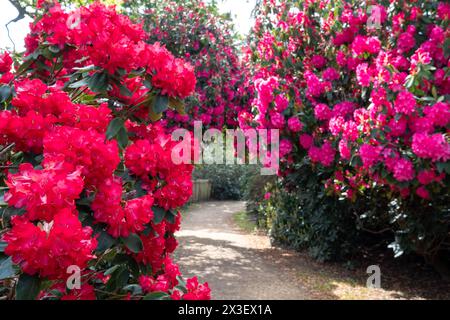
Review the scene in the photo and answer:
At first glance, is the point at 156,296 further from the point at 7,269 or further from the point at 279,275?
the point at 279,275

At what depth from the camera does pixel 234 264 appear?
620 cm

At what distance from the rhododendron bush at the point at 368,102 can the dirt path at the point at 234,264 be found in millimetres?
1253

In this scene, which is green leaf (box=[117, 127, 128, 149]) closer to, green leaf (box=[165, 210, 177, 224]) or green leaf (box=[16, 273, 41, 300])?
green leaf (box=[165, 210, 177, 224])

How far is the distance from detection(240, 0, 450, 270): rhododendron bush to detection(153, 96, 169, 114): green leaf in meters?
2.69

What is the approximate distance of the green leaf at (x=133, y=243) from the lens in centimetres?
161

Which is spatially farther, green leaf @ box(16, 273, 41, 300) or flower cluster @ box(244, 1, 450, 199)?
flower cluster @ box(244, 1, 450, 199)

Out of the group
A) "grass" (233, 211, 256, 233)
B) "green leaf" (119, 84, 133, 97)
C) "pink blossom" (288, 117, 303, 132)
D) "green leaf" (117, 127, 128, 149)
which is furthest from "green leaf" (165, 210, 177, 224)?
"grass" (233, 211, 256, 233)

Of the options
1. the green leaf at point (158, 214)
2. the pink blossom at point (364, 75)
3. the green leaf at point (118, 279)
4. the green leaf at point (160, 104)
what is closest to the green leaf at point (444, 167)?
the pink blossom at point (364, 75)

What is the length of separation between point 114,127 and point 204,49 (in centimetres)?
650

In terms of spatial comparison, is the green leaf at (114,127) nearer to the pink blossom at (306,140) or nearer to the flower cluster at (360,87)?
the flower cluster at (360,87)

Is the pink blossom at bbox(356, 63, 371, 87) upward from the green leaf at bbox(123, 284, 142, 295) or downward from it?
upward

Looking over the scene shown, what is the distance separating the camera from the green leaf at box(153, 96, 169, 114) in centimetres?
203

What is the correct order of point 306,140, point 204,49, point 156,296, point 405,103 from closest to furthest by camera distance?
point 156,296, point 405,103, point 306,140, point 204,49

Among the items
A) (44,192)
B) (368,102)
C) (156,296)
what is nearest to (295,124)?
(368,102)
